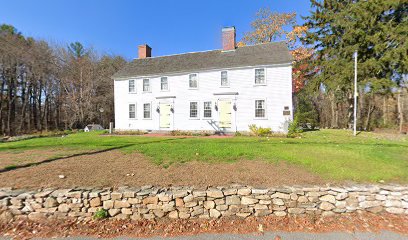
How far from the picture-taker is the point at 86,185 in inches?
181

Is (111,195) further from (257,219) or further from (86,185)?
(257,219)

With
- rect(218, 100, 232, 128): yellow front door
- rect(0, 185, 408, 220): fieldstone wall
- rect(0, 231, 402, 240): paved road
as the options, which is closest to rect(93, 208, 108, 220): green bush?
rect(0, 185, 408, 220): fieldstone wall

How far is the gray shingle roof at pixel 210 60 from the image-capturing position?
16.2 m

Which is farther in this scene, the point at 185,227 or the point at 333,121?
the point at 333,121

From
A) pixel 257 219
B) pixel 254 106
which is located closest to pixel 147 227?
pixel 257 219

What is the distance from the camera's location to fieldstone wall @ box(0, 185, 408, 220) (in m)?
4.07

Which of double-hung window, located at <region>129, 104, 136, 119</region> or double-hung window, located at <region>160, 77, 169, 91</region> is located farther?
double-hung window, located at <region>129, 104, 136, 119</region>

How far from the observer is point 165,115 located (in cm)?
1836

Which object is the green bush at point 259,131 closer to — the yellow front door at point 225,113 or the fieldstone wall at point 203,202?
the yellow front door at point 225,113

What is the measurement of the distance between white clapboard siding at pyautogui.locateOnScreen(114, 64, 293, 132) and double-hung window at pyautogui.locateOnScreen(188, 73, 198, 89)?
0.94 ft

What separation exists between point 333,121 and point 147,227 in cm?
2902

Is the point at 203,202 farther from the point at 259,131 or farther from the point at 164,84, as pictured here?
the point at 164,84

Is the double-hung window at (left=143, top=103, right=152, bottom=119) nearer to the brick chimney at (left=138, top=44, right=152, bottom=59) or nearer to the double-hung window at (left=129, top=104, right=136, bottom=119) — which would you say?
the double-hung window at (left=129, top=104, right=136, bottom=119)

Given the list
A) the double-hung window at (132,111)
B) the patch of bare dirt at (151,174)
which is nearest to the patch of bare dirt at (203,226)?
the patch of bare dirt at (151,174)
